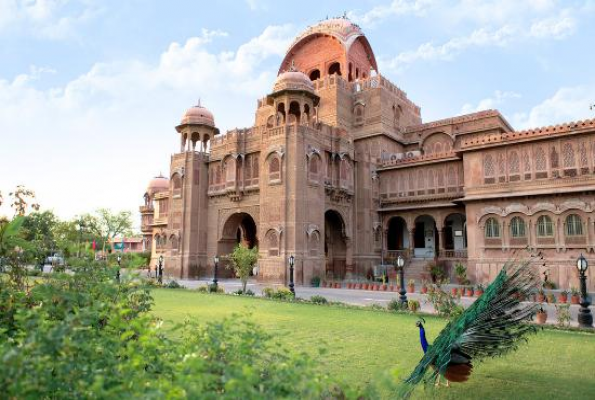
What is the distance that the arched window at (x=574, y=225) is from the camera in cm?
2069

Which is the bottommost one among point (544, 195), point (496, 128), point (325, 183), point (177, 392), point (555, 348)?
point (555, 348)

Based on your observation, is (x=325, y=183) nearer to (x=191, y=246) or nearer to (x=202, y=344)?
(x=191, y=246)

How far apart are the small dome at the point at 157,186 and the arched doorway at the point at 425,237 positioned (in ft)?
109

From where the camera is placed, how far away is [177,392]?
237cm

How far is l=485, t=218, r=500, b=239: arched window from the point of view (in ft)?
75.4

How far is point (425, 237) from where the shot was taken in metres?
31.5

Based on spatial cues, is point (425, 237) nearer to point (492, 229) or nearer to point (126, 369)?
point (492, 229)

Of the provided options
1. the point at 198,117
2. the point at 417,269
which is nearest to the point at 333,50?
the point at 198,117

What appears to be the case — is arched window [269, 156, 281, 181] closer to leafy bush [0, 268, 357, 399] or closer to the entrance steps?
the entrance steps

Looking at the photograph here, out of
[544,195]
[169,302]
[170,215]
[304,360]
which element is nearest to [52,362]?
[304,360]

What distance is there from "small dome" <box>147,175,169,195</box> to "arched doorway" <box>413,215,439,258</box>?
109ft

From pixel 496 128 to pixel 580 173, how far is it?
10.2 metres

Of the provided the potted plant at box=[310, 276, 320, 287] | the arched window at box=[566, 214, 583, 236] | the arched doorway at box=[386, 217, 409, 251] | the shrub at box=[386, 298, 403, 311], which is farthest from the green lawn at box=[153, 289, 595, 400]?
the arched doorway at box=[386, 217, 409, 251]

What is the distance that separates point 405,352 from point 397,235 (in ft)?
83.1
